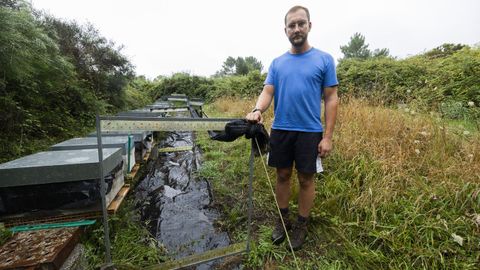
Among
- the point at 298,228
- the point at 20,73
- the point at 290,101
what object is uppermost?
the point at 20,73

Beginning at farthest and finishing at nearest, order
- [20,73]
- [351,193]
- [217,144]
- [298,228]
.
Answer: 1. [217,144]
2. [20,73]
3. [351,193]
4. [298,228]

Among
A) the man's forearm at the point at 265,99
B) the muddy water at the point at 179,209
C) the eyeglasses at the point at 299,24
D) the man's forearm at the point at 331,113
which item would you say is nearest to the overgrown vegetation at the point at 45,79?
the muddy water at the point at 179,209

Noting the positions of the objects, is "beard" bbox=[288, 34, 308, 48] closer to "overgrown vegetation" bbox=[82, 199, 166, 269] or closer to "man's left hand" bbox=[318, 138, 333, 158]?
"man's left hand" bbox=[318, 138, 333, 158]

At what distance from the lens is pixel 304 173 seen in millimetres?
1988

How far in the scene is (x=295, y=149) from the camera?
2.00 metres

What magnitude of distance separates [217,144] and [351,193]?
316 centimetres

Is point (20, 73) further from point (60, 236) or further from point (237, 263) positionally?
point (237, 263)

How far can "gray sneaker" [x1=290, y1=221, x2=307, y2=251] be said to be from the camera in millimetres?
2066

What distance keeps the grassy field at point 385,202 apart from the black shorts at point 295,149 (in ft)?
2.36

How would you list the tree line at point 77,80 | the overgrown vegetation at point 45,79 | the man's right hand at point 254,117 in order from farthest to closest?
the tree line at point 77,80 → the overgrown vegetation at point 45,79 → the man's right hand at point 254,117

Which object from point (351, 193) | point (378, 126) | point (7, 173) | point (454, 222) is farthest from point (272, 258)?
point (378, 126)

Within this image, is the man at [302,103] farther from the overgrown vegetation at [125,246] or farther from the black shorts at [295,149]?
the overgrown vegetation at [125,246]

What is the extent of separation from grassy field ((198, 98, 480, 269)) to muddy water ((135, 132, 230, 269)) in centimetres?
17

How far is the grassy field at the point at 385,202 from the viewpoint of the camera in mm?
1864
